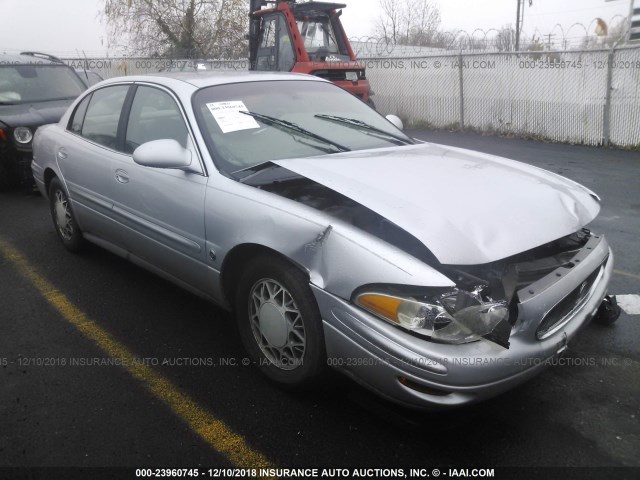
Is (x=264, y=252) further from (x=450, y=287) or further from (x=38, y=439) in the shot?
(x=38, y=439)

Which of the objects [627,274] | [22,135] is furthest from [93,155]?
[627,274]

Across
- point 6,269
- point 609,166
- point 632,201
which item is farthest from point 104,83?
point 609,166

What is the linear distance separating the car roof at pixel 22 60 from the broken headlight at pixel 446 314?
8081 mm

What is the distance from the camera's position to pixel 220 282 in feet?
10.3

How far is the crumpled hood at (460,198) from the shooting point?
7.98 feet

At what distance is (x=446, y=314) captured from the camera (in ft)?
7.56

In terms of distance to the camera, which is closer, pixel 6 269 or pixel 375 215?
pixel 375 215

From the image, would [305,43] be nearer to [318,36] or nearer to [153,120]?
[318,36]

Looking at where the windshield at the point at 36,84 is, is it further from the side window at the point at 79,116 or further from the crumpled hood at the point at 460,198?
the crumpled hood at the point at 460,198

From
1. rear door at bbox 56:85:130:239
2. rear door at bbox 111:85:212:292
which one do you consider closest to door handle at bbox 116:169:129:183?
rear door at bbox 111:85:212:292

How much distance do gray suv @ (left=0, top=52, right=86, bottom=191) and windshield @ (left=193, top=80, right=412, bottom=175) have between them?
15.2 ft

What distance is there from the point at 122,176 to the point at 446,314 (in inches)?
99.5

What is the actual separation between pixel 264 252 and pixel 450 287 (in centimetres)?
100

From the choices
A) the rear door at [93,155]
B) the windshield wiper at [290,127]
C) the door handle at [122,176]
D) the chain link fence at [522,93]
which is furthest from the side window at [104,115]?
the chain link fence at [522,93]
